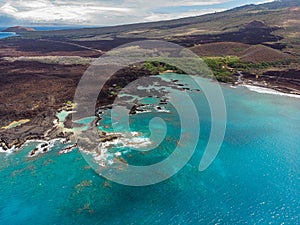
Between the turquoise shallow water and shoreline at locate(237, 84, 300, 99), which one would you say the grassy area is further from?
the turquoise shallow water

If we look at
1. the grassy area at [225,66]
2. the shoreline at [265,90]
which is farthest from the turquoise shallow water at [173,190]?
the grassy area at [225,66]

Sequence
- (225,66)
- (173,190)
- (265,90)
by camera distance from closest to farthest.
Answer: (173,190), (265,90), (225,66)

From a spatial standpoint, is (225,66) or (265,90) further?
(225,66)

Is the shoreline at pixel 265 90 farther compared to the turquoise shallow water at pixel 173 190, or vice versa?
the shoreline at pixel 265 90

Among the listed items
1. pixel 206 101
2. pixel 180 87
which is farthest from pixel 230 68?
pixel 206 101

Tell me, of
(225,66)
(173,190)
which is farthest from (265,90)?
(173,190)

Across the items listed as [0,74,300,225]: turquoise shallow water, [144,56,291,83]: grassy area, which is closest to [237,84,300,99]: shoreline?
[144,56,291,83]: grassy area

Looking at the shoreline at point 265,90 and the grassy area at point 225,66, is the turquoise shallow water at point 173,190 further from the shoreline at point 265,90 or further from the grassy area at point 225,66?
the grassy area at point 225,66

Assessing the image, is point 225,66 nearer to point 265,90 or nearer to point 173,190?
point 265,90
